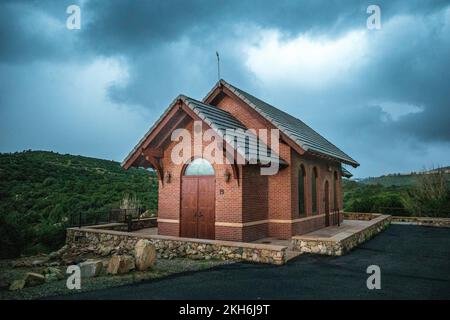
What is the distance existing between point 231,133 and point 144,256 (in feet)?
17.7

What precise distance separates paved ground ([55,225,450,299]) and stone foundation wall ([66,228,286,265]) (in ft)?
1.55

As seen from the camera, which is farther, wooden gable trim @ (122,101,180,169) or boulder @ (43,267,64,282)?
wooden gable trim @ (122,101,180,169)

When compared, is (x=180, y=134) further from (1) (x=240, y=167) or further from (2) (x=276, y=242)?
(2) (x=276, y=242)

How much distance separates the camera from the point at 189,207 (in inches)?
524

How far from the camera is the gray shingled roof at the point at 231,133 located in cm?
1149

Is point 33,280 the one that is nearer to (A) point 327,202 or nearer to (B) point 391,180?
(A) point 327,202

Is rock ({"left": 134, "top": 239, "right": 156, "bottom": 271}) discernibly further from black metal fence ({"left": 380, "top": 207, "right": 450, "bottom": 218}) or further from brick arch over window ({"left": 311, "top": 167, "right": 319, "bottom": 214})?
black metal fence ({"left": 380, "top": 207, "right": 450, "bottom": 218})

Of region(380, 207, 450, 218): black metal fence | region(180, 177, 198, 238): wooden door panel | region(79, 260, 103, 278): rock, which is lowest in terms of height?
region(79, 260, 103, 278): rock

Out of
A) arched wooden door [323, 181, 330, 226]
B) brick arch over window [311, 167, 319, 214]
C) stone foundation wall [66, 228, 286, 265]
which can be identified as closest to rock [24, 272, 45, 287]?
stone foundation wall [66, 228, 286, 265]

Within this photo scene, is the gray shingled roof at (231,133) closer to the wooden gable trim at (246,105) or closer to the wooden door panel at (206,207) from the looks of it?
the wooden gable trim at (246,105)

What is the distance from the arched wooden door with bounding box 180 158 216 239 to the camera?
42.0ft

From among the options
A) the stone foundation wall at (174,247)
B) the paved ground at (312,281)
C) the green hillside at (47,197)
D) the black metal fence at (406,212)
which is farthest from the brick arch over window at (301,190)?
the black metal fence at (406,212)
